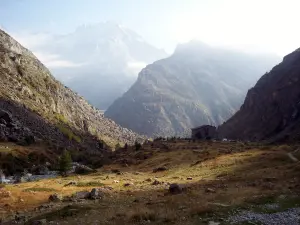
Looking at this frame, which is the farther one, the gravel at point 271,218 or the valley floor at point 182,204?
the valley floor at point 182,204

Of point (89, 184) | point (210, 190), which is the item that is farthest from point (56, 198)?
point (210, 190)

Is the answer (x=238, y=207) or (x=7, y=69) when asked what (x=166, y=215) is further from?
(x=7, y=69)

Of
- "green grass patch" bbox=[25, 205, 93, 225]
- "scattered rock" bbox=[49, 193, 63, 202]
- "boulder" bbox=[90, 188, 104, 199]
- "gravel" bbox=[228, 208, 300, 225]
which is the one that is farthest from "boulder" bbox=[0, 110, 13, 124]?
"gravel" bbox=[228, 208, 300, 225]

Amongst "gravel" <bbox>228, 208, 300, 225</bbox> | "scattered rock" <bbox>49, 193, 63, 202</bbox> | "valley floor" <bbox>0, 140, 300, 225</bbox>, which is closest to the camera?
"gravel" <bbox>228, 208, 300, 225</bbox>

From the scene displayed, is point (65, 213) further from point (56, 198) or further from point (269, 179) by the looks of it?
point (269, 179)

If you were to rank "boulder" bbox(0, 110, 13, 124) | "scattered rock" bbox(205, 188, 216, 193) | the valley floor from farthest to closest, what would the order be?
"boulder" bbox(0, 110, 13, 124), "scattered rock" bbox(205, 188, 216, 193), the valley floor

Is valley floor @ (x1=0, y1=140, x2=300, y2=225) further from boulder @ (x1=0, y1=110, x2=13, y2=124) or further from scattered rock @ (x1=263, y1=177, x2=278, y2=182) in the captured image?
boulder @ (x1=0, y1=110, x2=13, y2=124)

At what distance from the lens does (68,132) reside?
198375 millimetres

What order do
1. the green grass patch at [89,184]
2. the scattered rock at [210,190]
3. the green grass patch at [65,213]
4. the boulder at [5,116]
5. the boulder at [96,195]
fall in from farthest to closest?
1. the boulder at [5,116]
2. the green grass patch at [89,184]
3. the boulder at [96,195]
4. the scattered rock at [210,190]
5. the green grass patch at [65,213]

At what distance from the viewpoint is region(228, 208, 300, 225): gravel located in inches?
1195

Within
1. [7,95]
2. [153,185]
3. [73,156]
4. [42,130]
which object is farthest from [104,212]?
[7,95]

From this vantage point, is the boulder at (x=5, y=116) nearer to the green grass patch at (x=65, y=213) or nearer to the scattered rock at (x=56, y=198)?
the scattered rock at (x=56, y=198)

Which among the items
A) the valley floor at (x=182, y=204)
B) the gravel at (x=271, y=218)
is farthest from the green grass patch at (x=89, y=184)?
the gravel at (x=271, y=218)

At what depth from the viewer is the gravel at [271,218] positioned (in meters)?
30.4
